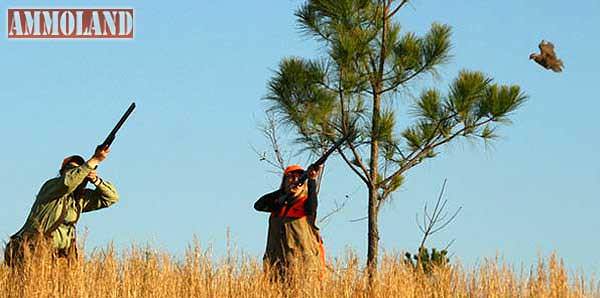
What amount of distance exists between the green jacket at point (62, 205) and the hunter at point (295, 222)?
3.47 ft

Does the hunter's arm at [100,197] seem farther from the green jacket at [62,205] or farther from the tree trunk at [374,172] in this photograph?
the tree trunk at [374,172]

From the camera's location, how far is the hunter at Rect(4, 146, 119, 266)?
841cm

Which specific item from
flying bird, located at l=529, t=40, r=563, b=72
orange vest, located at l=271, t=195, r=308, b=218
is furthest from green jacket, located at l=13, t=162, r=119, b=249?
flying bird, located at l=529, t=40, r=563, b=72

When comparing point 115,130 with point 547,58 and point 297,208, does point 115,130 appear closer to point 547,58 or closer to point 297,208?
point 297,208

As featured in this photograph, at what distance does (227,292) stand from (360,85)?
661cm

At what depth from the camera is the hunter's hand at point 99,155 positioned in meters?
8.50

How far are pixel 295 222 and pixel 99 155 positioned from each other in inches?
53.4

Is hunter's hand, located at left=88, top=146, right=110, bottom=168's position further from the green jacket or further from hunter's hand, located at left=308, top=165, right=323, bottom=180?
hunter's hand, located at left=308, top=165, right=323, bottom=180

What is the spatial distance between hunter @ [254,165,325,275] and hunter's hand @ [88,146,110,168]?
3.53 feet

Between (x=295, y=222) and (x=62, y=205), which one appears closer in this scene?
(x=62, y=205)

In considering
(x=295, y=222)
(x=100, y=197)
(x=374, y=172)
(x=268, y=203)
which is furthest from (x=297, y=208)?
(x=374, y=172)

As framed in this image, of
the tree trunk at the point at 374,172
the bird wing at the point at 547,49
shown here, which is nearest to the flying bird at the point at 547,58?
the bird wing at the point at 547,49

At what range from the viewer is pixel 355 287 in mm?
8781

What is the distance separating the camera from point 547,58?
12.8 meters
